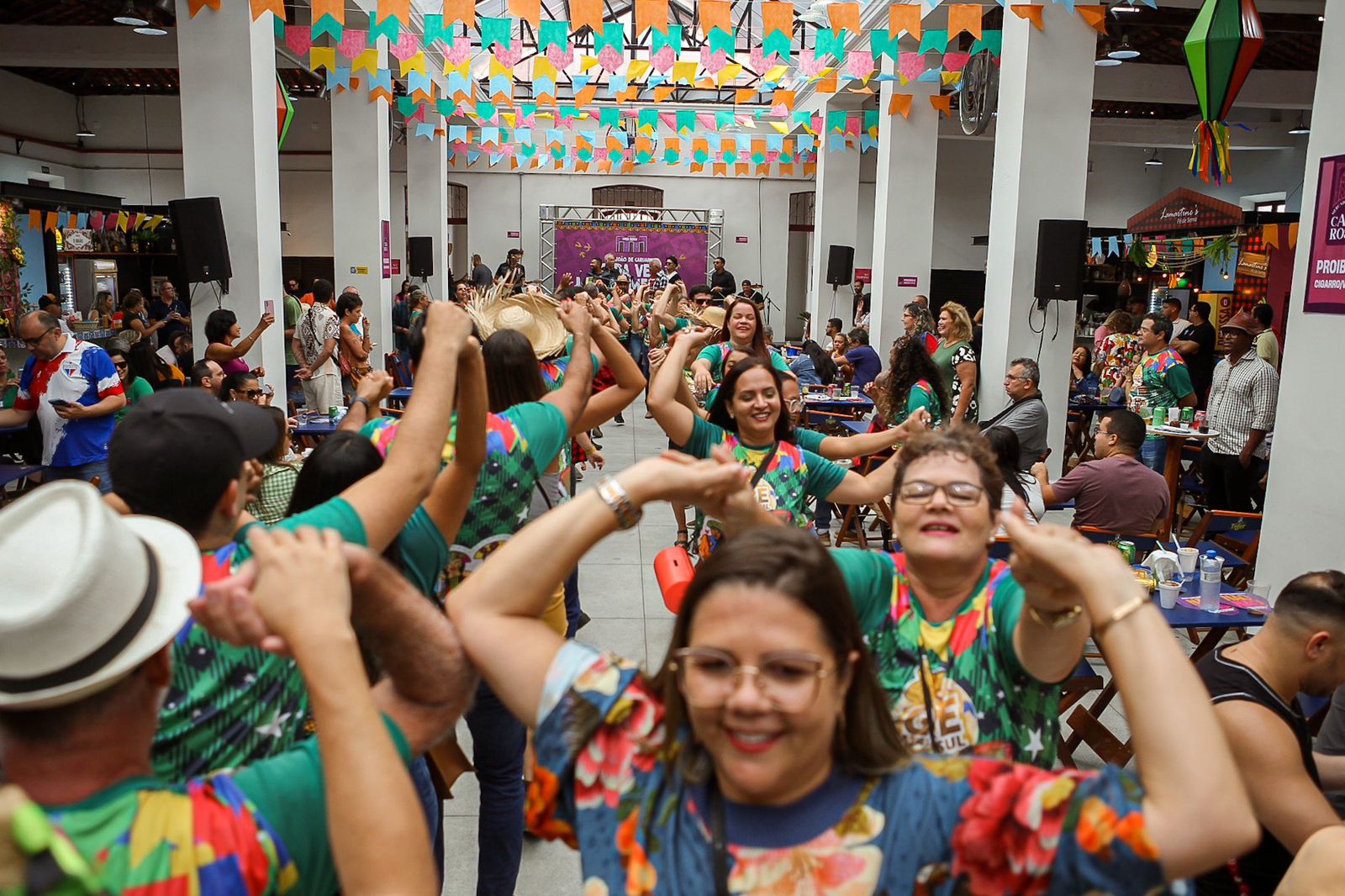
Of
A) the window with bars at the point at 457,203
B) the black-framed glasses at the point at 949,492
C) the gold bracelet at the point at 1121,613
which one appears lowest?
the black-framed glasses at the point at 949,492

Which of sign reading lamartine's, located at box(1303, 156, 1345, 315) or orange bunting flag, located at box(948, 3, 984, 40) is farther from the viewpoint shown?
orange bunting flag, located at box(948, 3, 984, 40)

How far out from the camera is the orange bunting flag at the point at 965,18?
29.3 feet

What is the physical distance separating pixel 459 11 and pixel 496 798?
29.6 ft

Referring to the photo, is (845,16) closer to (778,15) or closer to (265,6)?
(778,15)

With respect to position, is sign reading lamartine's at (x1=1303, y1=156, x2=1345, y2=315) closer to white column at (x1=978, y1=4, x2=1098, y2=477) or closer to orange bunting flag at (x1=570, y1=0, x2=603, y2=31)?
white column at (x1=978, y1=4, x2=1098, y2=477)

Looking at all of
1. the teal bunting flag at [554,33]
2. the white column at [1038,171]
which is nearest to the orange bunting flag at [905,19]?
the white column at [1038,171]

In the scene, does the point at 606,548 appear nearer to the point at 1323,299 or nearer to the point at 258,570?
the point at 1323,299

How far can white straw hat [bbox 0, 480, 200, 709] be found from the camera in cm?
111

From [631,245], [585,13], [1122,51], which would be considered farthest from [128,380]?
[631,245]

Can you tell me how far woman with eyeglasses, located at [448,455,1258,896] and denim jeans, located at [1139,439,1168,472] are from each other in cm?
733

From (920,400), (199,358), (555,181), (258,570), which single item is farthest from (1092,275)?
(258,570)

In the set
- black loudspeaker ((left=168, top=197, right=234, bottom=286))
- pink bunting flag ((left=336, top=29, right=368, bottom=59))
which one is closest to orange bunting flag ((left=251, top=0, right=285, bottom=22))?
black loudspeaker ((left=168, top=197, right=234, bottom=286))

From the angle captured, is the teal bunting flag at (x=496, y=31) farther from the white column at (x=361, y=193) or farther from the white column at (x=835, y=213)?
the white column at (x=835, y=213)

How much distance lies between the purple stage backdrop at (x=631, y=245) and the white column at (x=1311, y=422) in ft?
64.3
